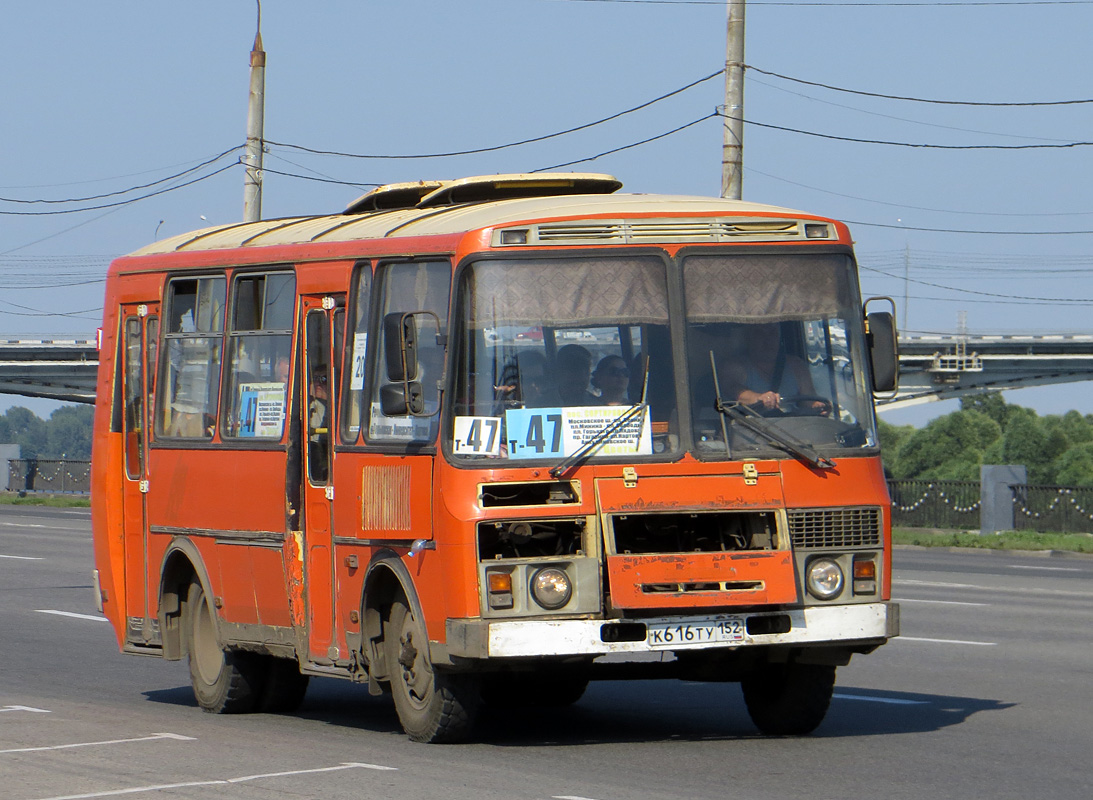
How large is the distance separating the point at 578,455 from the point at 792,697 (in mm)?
1957

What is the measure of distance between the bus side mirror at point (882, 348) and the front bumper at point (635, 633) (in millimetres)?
1215

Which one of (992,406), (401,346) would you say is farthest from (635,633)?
(992,406)

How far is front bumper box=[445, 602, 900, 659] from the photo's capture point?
8.95 meters

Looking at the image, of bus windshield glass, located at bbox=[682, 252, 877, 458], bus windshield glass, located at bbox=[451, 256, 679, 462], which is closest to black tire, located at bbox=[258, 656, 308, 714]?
bus windshield glass, located at bbox=[451, 256, 679, 462]

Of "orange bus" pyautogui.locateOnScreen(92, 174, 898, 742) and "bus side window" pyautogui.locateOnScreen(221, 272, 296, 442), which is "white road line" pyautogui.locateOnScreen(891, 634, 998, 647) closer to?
A: "orange bus" pyautogui.locateOnScreen(92, 174, 898, 742)

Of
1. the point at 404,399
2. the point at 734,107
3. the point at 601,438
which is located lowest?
the point at 601,438

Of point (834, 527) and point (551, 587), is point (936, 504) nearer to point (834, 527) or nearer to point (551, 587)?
point (834, 527)

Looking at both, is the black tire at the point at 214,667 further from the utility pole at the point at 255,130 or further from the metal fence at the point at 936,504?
the metal fence at the point at 936,504

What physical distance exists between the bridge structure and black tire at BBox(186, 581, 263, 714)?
248ft

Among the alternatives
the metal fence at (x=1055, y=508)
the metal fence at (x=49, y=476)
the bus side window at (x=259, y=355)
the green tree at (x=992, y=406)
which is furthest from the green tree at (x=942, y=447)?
the bus side window at (x=259, y=355)

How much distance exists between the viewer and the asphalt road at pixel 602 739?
27.1ft

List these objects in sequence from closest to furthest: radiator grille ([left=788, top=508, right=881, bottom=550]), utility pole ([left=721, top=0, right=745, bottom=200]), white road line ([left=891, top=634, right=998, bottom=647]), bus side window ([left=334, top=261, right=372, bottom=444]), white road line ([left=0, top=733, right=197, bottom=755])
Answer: radiator grille ([left=788, top=508, right=881, bottom=550]) → white road line ([left=0, top=733, right=197, bottom=755]) → bus side window ([left=334, top=261, right=372, bottom=444]) → white road line ([left=891, top=634, right=998, bottom=647]) → utility pole ([left=721, top=0, right=745, bottom=200])

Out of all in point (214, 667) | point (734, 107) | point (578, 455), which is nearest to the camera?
point (578, 455)

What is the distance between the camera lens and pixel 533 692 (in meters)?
11.7
